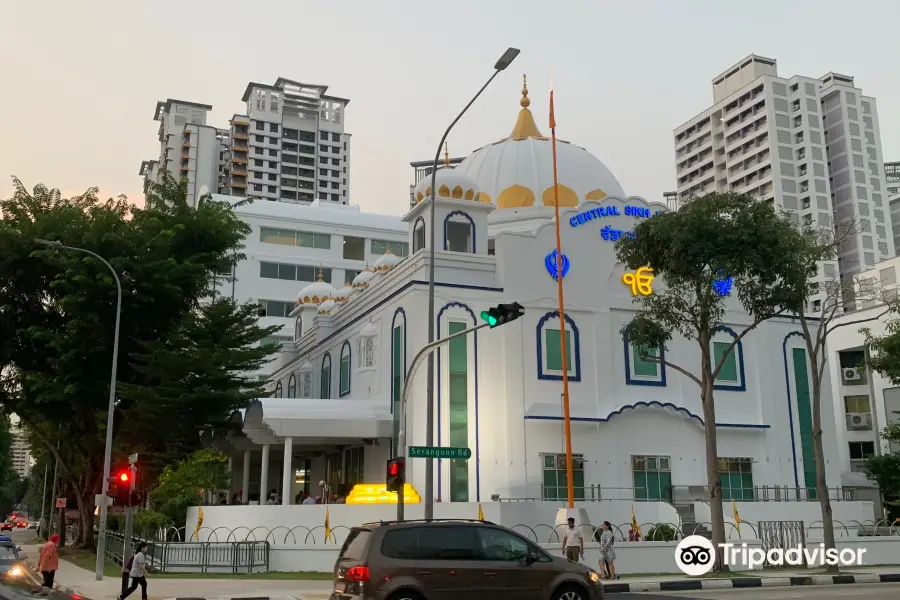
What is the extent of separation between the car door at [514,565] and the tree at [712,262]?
506 inches

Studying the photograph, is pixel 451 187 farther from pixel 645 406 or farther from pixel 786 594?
pixel 786 594

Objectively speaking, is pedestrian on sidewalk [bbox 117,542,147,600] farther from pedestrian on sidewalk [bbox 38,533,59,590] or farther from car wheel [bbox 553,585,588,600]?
car wheel [bbox 553,585,588,600]

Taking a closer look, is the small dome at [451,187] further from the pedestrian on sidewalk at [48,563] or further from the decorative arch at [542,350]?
the pedestrian on sidewalk at [48,563]

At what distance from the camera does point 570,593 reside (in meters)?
13.0

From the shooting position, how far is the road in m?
16.5

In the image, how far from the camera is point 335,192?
130625 millimetres

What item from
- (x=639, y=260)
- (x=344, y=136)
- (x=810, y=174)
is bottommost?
(x=639, y=260)

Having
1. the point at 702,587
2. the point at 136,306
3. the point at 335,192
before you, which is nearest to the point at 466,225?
the point at 136,306

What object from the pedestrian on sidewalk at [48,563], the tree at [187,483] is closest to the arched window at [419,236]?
the tree at [187,483]

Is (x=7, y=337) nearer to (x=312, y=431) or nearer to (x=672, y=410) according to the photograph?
(x=312, y=431)

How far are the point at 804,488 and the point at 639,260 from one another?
15.1 m

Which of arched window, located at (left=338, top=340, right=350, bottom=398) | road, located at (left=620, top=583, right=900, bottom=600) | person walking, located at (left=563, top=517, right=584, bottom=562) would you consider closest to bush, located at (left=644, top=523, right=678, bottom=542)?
person walking, located at (left=563, top=517, right=584, bottom=562)

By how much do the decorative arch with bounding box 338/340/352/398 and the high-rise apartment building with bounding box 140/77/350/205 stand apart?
88430mm

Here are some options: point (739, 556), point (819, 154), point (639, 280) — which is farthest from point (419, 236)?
point (819, 154)
